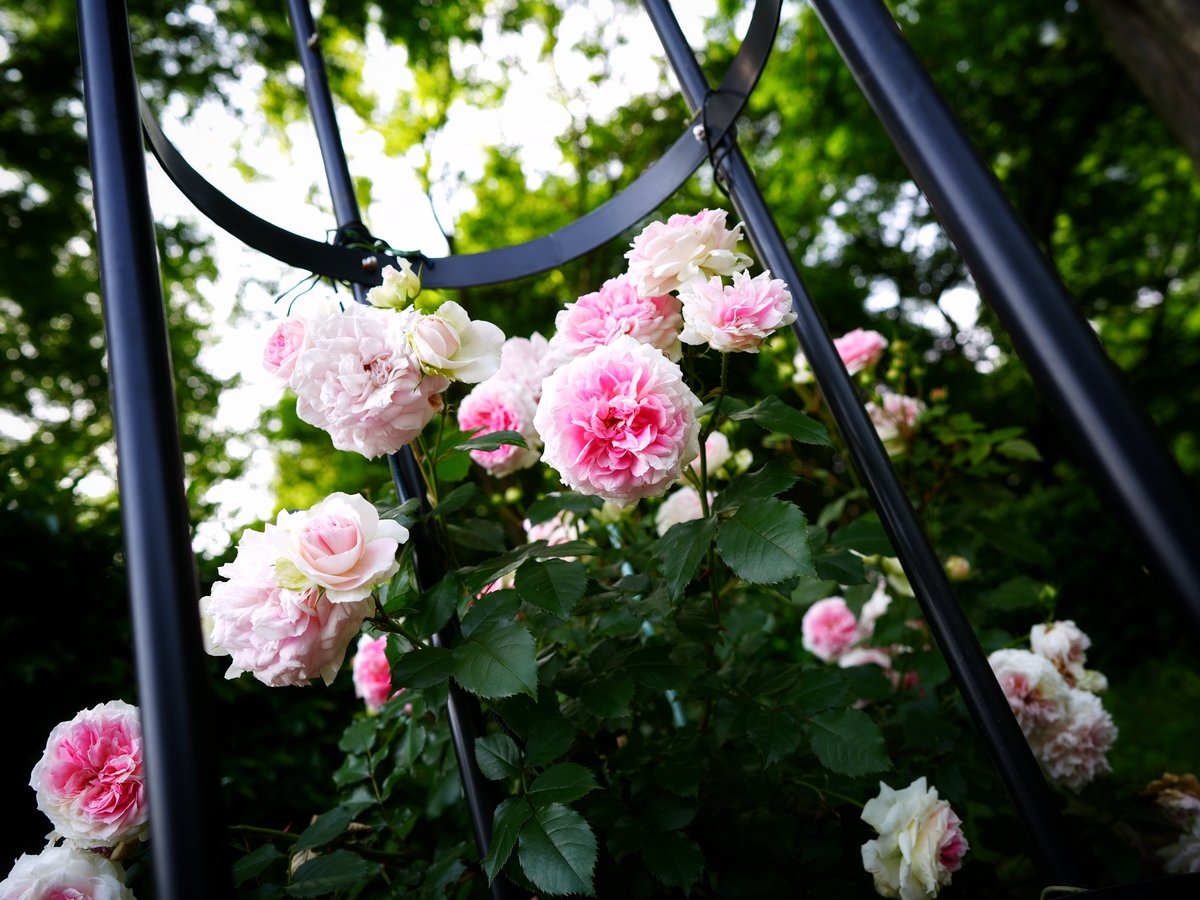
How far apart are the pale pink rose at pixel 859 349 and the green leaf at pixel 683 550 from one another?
2.77 ft

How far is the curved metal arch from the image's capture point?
83cm

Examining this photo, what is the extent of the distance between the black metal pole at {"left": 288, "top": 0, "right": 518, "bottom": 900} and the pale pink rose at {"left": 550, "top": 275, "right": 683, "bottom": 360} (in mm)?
271

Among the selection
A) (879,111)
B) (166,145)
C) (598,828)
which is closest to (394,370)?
(166,145)

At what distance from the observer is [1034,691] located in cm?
114

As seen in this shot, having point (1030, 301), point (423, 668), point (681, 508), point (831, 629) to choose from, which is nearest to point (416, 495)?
point (423, 668)

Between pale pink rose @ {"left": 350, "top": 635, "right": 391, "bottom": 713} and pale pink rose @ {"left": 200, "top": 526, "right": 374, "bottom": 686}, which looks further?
pale pink rose @ {"left": 350, "top": 635, "right": 391, "bottom": 713}

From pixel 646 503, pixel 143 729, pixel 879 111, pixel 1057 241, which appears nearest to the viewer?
pixel 143 729

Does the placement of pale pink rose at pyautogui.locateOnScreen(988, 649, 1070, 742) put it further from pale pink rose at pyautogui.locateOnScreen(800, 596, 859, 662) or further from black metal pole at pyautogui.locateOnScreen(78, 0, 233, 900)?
black metal pole at pyautogui.locateOnScreen(78, 0, 233, 900)

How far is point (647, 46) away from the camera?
225 inches

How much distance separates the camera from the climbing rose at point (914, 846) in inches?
31.1

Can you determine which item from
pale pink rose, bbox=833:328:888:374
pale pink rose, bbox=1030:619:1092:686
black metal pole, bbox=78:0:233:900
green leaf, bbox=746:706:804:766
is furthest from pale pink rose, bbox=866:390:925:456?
black metal pole, bbox=78:0:233:900

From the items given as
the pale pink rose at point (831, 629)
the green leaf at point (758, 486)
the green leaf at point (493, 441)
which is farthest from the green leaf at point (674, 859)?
the pale pink rose at point (831, 629)

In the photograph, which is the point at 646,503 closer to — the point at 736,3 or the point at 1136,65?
the point at 1136,65

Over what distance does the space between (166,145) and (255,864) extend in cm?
81
